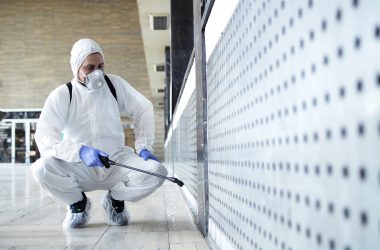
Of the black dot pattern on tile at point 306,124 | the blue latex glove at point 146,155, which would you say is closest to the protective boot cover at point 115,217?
the blue latex glove at point 146,155

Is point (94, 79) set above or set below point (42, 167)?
above

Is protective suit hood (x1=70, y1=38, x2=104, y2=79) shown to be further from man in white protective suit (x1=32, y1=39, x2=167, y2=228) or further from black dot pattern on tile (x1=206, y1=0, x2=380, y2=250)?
black dot pattern on tile (x1=206, y1=0, x2=380, y2=250)

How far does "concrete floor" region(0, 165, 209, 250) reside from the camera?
2.12 metres

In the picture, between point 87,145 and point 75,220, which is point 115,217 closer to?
point 75,220

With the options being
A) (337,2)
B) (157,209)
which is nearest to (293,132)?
(337,2)

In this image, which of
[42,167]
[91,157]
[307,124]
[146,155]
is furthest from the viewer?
[146,155]

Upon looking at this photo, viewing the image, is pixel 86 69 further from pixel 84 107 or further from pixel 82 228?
pixel 82 228

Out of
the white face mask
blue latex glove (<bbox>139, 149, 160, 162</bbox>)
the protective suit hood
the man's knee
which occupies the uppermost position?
the protective suit hood

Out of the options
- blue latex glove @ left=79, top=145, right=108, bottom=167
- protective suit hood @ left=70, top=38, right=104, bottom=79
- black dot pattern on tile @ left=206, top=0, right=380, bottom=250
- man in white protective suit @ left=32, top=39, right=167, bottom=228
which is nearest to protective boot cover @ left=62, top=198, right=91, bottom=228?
man in white protective suit @ left=32, top=39, right=167, bottom=228

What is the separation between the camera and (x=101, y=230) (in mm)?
2547

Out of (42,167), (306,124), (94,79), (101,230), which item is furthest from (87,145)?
(306,124)

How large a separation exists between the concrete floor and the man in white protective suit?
17cm

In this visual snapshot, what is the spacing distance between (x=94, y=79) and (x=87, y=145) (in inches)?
15.6

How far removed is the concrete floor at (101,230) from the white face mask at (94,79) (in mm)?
828
